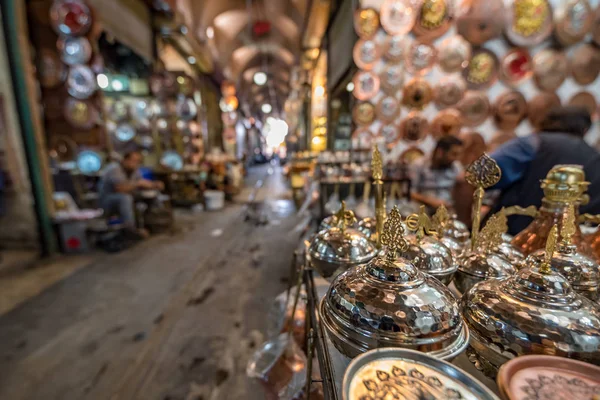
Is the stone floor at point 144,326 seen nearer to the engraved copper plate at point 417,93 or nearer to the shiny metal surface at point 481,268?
the shiny metal surface at point 481,268

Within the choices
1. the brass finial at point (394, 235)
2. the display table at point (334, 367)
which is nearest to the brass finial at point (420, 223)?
the brass finial at point (394, 235)

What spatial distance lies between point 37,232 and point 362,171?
479 cm

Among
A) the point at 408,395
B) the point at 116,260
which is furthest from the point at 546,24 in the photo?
the point at 116,260

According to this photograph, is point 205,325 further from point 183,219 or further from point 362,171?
point 183,219

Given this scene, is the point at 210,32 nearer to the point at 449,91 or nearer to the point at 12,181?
the point at 12,181

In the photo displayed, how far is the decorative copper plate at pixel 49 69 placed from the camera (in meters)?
4.14

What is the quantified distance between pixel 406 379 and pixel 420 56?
5110 mm

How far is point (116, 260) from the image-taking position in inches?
154

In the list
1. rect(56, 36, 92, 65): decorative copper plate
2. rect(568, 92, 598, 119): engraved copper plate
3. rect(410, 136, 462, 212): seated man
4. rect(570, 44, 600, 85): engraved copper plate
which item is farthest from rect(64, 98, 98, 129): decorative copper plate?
rect(568, 92, 598, 119): engraved copper plate

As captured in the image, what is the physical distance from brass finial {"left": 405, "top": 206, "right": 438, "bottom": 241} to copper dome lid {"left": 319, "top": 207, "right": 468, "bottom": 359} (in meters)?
0.24

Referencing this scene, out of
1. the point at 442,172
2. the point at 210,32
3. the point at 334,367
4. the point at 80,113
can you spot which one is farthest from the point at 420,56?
the point at 210,32

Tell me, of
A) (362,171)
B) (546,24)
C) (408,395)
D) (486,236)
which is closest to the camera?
(408,395)

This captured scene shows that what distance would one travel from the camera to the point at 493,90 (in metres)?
4.73

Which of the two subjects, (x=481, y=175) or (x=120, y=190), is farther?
(x=120, y=190)
